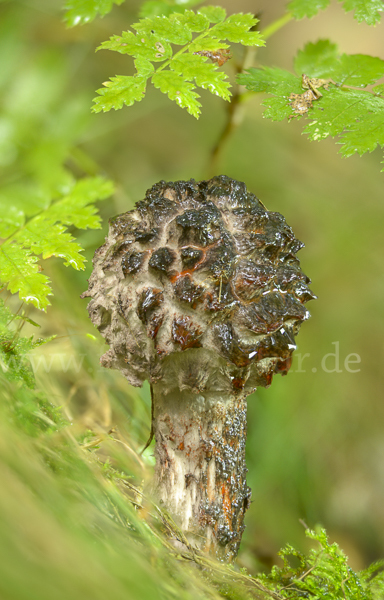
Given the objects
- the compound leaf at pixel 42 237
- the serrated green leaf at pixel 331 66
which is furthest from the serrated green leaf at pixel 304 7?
the compound leaf at pixel 42 237

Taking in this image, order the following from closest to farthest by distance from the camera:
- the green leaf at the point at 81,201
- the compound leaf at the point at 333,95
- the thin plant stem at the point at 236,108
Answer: the green leaf at the point at 81,201
the compound leaf at the point at 333,95
the thin plant stem at the point at 236,108

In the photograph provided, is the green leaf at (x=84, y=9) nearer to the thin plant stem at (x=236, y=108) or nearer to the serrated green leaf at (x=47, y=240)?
→ the serrated green leaf at (x=47, y=240)

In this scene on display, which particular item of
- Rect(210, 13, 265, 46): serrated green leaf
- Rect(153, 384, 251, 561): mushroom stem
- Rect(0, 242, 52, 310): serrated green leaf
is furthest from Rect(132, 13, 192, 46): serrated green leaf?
Rect(153, 384, 251, 561): mushroom stem

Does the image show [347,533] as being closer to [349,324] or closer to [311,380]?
[311,380]

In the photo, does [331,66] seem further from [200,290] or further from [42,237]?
[42,237]

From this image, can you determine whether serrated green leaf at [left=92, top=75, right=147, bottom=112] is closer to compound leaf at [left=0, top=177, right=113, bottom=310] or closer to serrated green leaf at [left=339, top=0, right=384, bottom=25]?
compound leaf at [left=0, top=177, right=113, bottom=310]

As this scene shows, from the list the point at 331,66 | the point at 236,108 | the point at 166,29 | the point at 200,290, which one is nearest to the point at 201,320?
the point at 200,290

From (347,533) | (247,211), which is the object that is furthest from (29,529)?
(347,533)
